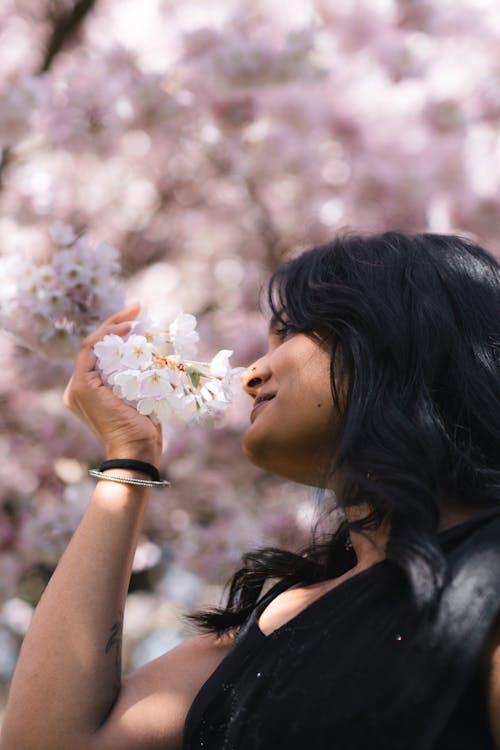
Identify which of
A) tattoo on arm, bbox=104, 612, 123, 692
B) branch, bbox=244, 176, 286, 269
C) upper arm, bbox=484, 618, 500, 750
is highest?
upper arm, bbox=484, 618, 500, 750

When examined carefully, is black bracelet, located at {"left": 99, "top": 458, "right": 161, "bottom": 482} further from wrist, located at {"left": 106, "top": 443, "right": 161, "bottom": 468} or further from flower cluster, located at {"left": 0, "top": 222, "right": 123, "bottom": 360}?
flower cluster, located at {"left": 0, "top": 222, "right": 123, "bottom": 360}

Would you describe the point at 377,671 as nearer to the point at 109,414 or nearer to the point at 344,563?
the point at 344,563

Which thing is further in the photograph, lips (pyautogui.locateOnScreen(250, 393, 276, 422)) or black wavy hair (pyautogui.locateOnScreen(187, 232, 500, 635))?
lips (pyautogui.locateOnScreen(250, 393, 276, 422))

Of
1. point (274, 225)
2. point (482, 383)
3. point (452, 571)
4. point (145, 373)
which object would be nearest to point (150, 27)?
Result: point (274, 225)

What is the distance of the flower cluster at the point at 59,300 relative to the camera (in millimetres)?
1887

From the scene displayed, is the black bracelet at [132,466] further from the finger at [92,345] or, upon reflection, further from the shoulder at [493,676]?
the shoulder at [493,676]

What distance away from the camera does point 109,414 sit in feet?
5.04

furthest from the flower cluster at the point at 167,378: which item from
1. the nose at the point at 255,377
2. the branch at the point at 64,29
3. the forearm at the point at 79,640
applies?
the branch at the point at 64,29

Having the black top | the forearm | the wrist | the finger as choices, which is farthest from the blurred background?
the black top

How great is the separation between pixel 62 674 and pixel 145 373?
47 cm

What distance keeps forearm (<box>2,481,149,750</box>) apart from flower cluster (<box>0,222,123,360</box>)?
57 centimetres

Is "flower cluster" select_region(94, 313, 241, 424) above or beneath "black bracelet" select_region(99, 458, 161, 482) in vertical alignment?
above

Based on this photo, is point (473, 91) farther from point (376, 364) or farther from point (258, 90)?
point (376, 364)

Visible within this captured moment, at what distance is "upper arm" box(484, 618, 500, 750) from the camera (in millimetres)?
940
